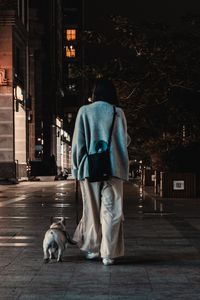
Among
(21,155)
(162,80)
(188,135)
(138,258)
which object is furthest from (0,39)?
(138,258)

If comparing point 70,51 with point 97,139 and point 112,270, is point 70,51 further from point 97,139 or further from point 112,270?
point 112,270

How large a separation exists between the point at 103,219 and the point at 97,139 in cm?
93

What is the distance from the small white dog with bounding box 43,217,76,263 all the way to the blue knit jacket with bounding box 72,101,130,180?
2.24 ft

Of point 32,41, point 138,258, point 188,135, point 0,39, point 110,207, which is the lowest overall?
point 138,258

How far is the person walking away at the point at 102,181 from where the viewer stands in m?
7.84

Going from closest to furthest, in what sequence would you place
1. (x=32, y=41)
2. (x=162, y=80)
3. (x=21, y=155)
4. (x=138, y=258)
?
1. (x=138, y=258)
2. (x=162, y=80)
3. (x=21, y=155)
4. (x=32, y=41)

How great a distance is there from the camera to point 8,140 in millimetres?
49844

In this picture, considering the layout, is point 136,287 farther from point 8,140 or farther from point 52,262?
point 8,140

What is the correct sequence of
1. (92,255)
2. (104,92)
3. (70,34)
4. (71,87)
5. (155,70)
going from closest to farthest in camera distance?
1. (104,92)
2. (92,255)
3. (155,70)
4. (71,87)
5. (70,34)

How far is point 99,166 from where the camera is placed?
307 inches

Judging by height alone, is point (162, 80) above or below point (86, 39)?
below

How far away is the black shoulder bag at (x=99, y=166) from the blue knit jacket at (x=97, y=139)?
58 mm

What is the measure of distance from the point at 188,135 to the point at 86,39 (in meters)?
6.62

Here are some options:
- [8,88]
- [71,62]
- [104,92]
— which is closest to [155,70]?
[104,92]
